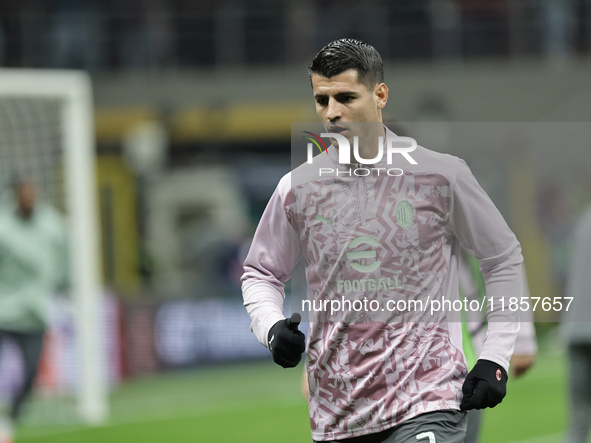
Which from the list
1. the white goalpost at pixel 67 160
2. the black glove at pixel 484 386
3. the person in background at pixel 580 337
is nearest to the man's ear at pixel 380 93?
the black glove at pixel 484 386

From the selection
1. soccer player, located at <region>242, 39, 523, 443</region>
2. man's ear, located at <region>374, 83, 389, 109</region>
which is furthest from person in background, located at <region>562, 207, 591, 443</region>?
man's ear, located at <region>374, 83, 389, 109</region>

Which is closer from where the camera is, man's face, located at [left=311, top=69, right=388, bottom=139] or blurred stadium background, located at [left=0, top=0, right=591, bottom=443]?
man's face, located at [left=311, top=69, right=388, bottom=139]

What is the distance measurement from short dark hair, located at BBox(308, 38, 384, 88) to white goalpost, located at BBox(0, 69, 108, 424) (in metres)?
9.27

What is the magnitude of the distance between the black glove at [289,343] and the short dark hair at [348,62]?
2.47 feet

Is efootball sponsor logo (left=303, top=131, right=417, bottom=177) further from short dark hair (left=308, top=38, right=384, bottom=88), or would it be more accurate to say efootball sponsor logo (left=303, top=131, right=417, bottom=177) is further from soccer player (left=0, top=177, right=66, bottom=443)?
soccer player (left=0, top=177, right=66, bottom=443)

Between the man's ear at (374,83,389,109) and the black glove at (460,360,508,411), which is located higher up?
the man's ear at (374,83,389,109)

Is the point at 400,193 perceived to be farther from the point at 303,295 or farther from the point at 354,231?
the point at 303,295

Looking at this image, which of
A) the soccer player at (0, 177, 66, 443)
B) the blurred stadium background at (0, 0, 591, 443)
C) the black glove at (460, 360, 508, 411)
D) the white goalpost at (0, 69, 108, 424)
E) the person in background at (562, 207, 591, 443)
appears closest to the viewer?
the black glove at (460, 360, 508, 411)

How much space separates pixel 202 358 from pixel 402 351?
1363cm

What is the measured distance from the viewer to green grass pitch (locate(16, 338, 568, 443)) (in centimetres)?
1106

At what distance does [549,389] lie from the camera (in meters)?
14.7

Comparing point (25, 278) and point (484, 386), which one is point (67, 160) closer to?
point (25, 278)

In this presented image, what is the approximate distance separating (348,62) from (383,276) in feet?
2.20

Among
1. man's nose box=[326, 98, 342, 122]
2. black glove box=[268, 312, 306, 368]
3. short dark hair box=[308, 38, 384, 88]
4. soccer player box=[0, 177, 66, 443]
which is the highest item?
short dark hair box=[308, 38, 384, 88]
